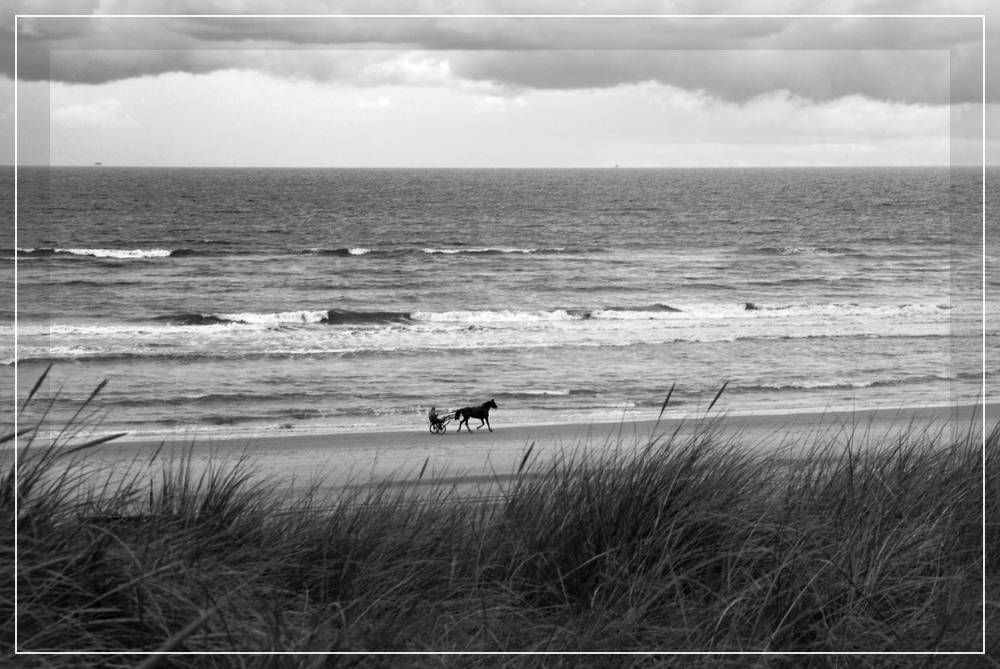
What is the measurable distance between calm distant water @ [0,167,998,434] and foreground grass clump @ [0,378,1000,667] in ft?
2.56

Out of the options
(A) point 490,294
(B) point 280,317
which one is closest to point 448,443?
(B) point 280,317

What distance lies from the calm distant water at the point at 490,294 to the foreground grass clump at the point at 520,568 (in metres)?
0.78

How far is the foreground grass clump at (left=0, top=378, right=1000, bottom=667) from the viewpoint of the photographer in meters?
2.13

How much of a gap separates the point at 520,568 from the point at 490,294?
24218 millimetres

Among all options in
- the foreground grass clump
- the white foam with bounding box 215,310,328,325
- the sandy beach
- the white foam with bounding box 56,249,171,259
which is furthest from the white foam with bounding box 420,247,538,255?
the foreground grass clump

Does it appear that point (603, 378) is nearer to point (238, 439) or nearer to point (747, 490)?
point (238, 439)

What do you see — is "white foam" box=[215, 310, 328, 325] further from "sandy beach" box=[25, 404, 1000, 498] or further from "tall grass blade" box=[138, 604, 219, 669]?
"tall grass blade" box=[138, 604, 219, 669]

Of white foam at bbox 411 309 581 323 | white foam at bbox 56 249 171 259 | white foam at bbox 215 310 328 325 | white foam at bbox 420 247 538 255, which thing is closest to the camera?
white foam at bbox 215 310 328 325

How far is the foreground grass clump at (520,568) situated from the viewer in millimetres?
2129

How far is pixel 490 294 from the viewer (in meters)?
26.7

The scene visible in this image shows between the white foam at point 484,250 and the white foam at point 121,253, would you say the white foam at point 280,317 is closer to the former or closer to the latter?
the white foam at point 121,253

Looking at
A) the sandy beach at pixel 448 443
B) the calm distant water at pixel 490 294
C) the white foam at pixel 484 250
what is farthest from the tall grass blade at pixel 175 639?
the white foam at pixel 484 250

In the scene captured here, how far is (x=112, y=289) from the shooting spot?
23953 mm

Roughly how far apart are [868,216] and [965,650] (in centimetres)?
3114
